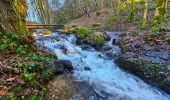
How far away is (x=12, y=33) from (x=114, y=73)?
391 cm

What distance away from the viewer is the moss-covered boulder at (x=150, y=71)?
6.65 meters

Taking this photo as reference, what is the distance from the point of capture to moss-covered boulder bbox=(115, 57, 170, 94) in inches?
262

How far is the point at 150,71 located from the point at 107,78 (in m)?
1.49

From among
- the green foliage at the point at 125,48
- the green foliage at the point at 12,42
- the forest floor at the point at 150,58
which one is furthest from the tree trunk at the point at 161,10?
the green foliage at the point at 12,42

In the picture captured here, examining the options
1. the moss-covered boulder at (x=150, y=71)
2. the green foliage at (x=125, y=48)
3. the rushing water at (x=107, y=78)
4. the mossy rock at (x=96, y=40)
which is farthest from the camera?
the mossy rock at (x=96, y=40)

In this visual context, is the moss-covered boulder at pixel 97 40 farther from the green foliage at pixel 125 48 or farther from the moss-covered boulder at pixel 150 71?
the moss-covered boulder at pixel 150 71

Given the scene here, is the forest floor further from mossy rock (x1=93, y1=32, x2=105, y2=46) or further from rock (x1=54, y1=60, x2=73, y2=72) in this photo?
rock (x1=54, y1=60, x2=73, y2=72)

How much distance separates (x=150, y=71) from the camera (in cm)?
720

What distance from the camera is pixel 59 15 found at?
41156 mm

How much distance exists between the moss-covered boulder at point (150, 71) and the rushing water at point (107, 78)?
0.61ft

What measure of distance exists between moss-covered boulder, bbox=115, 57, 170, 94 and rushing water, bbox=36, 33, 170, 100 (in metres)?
0.18

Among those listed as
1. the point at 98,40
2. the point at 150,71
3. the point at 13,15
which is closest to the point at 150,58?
the point at 150,71

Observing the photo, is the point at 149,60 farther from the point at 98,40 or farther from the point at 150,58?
the point at 98,40

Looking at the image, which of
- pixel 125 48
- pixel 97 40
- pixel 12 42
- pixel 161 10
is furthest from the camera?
pixel 161 10
